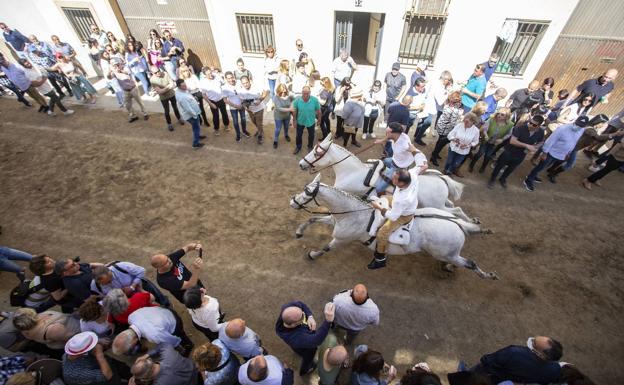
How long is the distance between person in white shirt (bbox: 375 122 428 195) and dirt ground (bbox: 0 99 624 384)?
4.81 feet

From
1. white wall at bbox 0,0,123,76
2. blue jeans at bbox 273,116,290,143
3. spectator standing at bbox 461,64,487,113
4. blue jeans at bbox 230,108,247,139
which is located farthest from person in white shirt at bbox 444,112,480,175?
white wall at bbox 0,0,123,76

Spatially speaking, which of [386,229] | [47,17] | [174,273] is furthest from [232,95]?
[47,17]

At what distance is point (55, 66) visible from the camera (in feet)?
32.5

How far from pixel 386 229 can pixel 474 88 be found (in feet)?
19.7

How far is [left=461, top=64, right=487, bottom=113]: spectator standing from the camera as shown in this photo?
799cm

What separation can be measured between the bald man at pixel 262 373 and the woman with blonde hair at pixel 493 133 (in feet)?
22.6

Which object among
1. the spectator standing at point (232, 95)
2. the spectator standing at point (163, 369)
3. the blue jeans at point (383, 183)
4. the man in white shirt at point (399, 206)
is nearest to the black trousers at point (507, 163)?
the blue jeans at point (383, 183)

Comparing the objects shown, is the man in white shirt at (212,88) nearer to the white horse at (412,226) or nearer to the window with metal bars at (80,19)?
the white horse at (412,226)

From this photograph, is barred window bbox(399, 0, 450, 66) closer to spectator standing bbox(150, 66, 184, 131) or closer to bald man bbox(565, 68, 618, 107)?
bald man bbox(565, 68, 618, 107)

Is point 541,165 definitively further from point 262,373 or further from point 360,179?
point 262,373

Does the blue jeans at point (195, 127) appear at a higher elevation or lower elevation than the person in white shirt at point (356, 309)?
higher

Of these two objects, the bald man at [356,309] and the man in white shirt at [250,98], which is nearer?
the bald man at [356,309]

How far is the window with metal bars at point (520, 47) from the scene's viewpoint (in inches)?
349

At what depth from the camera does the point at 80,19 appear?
38.0 feet
